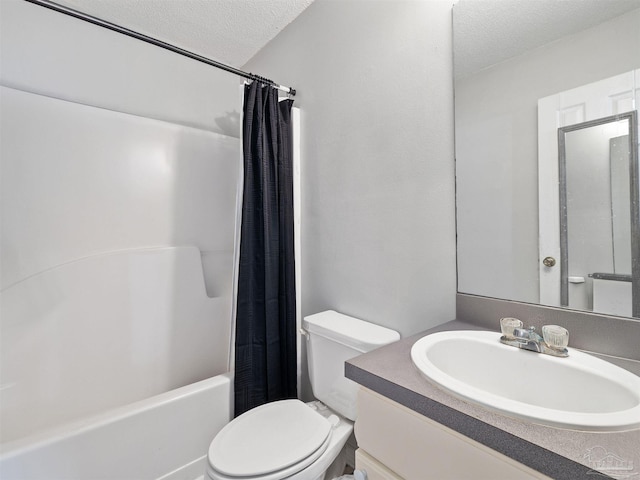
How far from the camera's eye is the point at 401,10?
1.19 metres

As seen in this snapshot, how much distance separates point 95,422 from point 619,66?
2.02 m

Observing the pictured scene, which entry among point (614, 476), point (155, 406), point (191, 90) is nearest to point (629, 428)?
point (614, 476)

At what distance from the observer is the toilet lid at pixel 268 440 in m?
0.92

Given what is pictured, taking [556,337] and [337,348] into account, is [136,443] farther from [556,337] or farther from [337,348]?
[556,337]

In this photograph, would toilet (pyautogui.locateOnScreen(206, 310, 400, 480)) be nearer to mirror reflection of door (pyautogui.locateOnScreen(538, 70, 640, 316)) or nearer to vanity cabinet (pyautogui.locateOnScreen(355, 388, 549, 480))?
vanity cabinet (pyautogui.locateOnScreen(355, 388, 549, 480))

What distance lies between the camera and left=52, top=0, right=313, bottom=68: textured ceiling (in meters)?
1.66

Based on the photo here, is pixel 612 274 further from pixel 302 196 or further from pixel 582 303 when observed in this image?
pixel 302 196

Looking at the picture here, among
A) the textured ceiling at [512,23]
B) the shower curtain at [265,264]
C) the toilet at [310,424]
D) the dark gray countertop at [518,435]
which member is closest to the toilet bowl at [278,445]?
the toilet at [310,424]

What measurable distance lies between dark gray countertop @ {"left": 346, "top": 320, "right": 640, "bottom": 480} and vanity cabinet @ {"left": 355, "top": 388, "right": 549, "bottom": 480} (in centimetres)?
2

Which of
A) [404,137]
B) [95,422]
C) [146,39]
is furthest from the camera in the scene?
[146,39]

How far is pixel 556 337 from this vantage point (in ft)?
2.44

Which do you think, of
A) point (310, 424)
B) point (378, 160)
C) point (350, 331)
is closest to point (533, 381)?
point (350, 331)

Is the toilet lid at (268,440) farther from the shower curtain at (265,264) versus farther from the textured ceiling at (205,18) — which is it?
the textured ceiling at (205,18)

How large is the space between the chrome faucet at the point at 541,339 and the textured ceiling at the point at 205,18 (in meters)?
1.90
